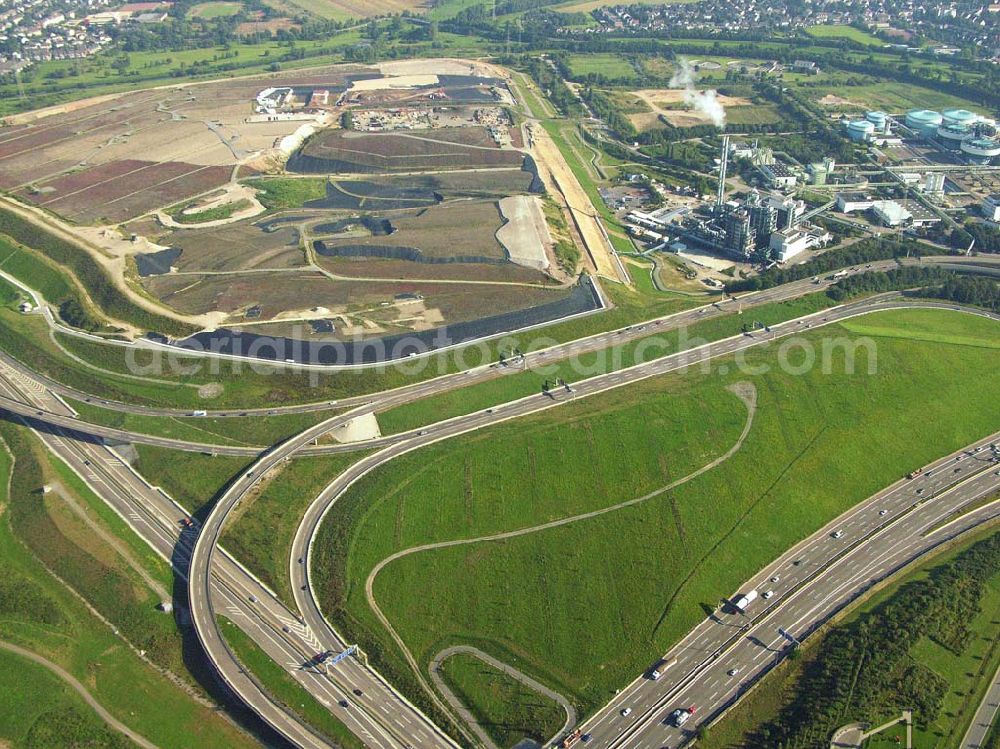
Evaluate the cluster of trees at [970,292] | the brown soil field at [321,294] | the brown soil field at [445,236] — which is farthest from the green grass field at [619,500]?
the brown soil field at [445,236]

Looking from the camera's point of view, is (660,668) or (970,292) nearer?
(660,668)

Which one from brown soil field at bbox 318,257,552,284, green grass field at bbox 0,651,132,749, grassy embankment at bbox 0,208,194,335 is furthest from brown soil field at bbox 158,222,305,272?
green grass field at bbox 0,651,132,749

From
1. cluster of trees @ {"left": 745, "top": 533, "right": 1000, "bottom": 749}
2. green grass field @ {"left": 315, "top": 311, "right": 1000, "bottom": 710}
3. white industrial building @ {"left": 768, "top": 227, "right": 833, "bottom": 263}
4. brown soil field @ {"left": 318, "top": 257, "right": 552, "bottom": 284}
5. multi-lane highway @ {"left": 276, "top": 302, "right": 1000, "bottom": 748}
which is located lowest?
cluster of trees @ {"left": 745, "top": 533, "right": 1000, "bottom": 749}

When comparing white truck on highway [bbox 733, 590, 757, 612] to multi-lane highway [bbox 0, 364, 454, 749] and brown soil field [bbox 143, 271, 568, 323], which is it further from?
brown soil field [bbox 143, 271, 568, 323]

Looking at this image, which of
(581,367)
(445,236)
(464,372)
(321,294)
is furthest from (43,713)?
(445,236)

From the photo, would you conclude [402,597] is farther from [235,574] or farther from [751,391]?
[751,391]

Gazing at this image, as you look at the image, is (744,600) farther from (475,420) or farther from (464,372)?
(464,372)
